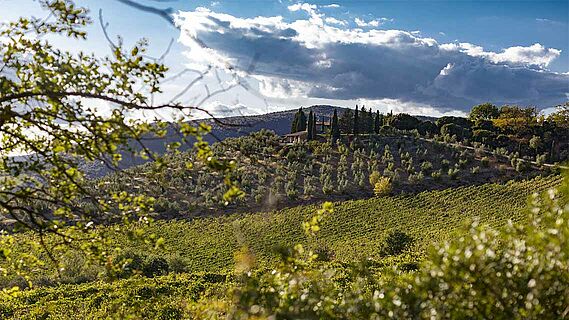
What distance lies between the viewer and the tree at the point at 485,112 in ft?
288

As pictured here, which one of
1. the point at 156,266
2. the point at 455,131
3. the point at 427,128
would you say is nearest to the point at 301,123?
the point at 427,128

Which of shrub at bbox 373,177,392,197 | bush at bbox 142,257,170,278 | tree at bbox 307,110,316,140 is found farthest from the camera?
tree at bbox 307,110,316,140

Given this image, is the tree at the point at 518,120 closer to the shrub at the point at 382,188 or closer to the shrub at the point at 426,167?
the shrub at the point at 426,167

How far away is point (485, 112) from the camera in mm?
89125

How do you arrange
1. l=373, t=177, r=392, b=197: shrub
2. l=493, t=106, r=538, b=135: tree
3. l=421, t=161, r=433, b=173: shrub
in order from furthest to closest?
l=493, t=106, r=538, b=135: tree < l=421, t=161, r=433, b=173: shrub < l=373, t=177, r=392, b=197: shrub

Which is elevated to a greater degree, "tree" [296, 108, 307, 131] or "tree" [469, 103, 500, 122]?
"tree" [469, 103, 500, 122]

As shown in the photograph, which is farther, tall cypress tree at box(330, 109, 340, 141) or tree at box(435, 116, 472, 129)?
tree at box(435, 116, 472, 129)

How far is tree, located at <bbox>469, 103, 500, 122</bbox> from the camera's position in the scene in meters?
87.8

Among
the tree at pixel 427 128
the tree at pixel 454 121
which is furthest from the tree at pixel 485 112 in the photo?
the tree at pixel 427 128

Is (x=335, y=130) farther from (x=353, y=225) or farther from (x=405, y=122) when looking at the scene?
(x=353, y=225)

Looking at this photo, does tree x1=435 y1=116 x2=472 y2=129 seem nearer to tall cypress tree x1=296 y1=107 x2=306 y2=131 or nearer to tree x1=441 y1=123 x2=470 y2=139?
tree x1=441 y1=123 x2=470 y2=139

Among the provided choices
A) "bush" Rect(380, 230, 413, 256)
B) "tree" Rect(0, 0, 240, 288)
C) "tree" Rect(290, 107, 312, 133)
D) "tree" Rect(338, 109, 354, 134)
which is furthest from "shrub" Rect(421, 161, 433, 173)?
"tree" Rect(0, 0, 240, 288)

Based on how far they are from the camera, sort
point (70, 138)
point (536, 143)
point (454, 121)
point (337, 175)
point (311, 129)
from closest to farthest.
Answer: point (70, 138) → point (337, 175) → point (536, 143) → point (311, 129) → point (454, 121)

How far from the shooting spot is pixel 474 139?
72.4 metres
